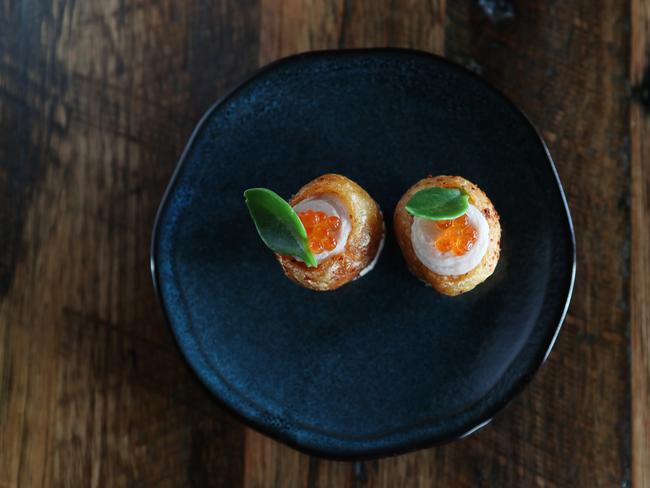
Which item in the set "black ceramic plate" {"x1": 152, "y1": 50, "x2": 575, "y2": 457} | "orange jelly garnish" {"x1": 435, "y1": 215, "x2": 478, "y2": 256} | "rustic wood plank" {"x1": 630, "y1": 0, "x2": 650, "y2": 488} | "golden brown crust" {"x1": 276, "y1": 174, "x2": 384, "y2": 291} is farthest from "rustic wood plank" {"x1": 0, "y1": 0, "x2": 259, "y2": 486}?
"rustic wood plank" {"x1": 630, "y1": 0, "x2": 650, "y2": 488}

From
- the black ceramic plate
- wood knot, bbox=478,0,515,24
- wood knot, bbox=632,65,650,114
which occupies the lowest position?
the black ceramic plate

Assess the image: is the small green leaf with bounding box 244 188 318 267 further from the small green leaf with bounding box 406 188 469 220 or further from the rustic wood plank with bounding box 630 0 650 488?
the rustic wood plank with bounding box 630 0 650 488

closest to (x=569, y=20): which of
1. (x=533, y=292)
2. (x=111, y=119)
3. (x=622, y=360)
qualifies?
(x=533, y=292)

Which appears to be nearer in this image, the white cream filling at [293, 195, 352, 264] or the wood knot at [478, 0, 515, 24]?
the white cream filling at [293, 195, 352, 264]

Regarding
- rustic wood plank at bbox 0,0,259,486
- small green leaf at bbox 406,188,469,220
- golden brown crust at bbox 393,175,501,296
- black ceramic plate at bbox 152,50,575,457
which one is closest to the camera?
small green leaf at bbox 406,188,469,220

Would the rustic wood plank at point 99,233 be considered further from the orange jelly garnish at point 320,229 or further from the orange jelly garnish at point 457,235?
the orange jelly garnish at point 457,235

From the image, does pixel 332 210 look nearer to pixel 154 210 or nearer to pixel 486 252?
pixel 486 252
